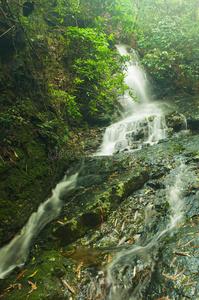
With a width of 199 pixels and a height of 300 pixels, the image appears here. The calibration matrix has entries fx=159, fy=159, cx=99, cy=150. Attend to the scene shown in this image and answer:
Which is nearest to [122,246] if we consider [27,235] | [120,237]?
[120,237]

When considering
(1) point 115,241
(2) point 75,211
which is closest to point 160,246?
(1) point 115,241

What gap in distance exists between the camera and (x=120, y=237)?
273 cm

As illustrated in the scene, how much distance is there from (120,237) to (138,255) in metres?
0.52

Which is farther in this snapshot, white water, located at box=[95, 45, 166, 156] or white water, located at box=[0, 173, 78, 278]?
white water, located at box=[95, 45, 166, 156]

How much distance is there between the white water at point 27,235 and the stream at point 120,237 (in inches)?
0.6

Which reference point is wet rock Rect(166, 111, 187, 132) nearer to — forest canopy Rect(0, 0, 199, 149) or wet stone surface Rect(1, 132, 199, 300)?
Result: forest canopy Rect(0, 0, 199, 149)

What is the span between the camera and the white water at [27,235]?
273cm

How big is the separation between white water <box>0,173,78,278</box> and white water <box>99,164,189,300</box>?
1.62 m

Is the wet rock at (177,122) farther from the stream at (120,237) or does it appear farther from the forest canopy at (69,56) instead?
the forest canopy at (69,56)

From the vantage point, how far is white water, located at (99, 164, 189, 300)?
1.86m

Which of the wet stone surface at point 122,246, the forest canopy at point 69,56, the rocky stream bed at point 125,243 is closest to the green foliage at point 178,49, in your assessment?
the forest canopy at point 69,56

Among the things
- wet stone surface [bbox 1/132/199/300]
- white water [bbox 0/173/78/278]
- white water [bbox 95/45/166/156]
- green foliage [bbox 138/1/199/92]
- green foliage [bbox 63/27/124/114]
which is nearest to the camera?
wet stone surface [bbox 1/132/199/300]

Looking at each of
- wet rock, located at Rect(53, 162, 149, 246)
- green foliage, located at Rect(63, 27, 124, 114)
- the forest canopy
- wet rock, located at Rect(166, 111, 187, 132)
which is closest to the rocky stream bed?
wet rock, located at Rect(53, 162, 149, 246)

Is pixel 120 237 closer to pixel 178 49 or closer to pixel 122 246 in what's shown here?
pixel 122 246
